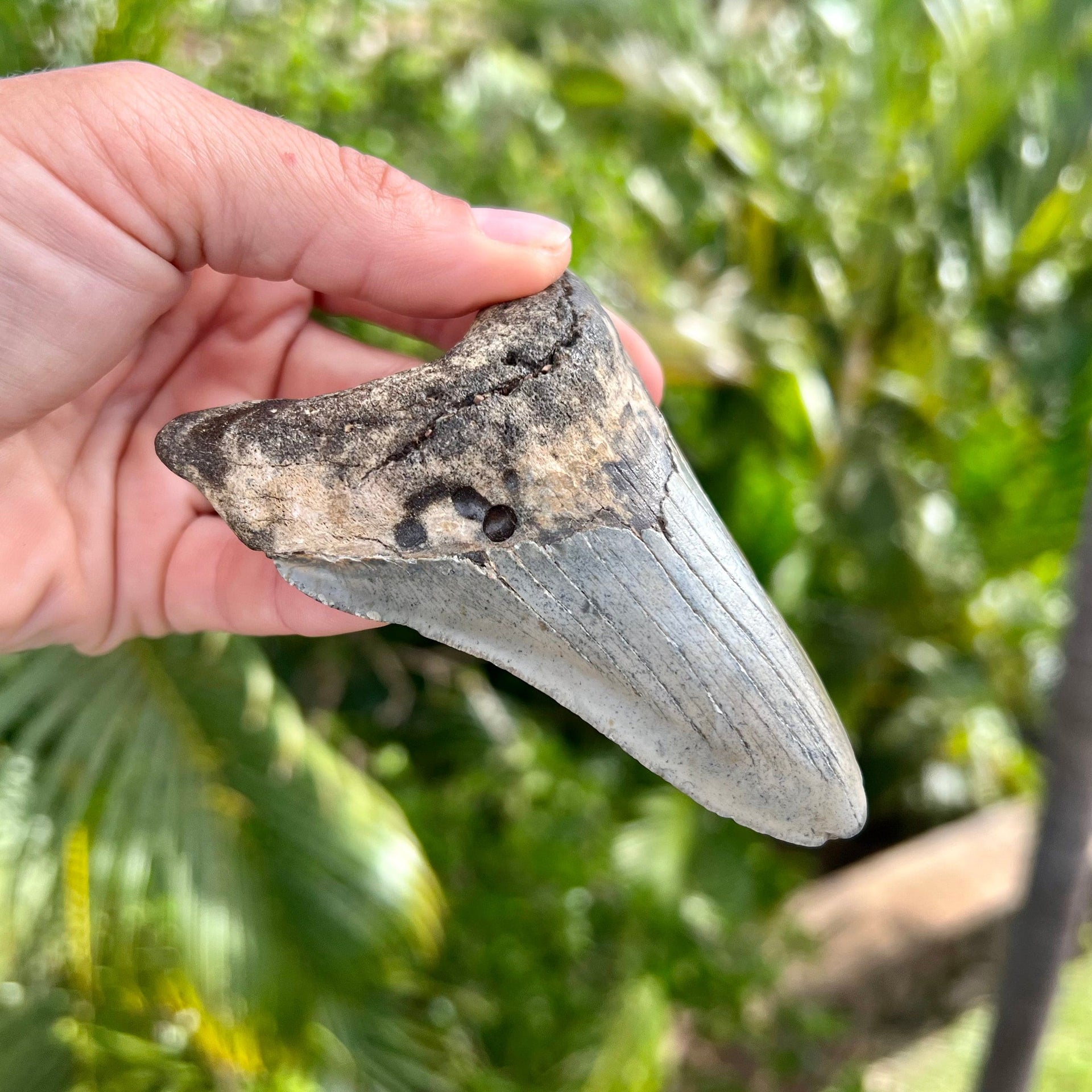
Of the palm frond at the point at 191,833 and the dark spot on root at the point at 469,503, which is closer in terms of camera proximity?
the dark spot on root at the point at 469,503

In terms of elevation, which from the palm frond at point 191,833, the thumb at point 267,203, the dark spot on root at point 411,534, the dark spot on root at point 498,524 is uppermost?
the thumb at point 267,203

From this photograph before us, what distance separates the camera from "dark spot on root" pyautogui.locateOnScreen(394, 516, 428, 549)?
1.01 meters

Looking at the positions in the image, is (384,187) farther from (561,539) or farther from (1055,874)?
(1055,874)

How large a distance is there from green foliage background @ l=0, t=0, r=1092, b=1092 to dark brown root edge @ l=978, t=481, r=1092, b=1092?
2.72 ft

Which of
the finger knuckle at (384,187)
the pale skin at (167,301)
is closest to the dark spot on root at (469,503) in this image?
the pale skin at (167,301)

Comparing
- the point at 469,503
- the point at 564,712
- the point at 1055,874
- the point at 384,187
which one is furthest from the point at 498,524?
the point at 564,712

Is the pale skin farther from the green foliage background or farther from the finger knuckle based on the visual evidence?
the green foliage background

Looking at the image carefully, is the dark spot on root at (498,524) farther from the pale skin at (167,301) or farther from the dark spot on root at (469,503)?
the pale skin at (167,301)

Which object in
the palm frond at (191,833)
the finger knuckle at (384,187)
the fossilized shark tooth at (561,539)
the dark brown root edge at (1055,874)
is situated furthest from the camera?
the palm frond at (191,833)

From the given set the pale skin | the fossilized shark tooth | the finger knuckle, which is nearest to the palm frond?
the pale skin

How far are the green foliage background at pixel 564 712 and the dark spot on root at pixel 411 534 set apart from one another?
4.11ft

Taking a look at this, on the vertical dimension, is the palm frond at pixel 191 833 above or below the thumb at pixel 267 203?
below

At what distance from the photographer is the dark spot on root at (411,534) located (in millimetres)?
1013

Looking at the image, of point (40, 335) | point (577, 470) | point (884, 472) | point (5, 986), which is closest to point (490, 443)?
point (577, 470)
